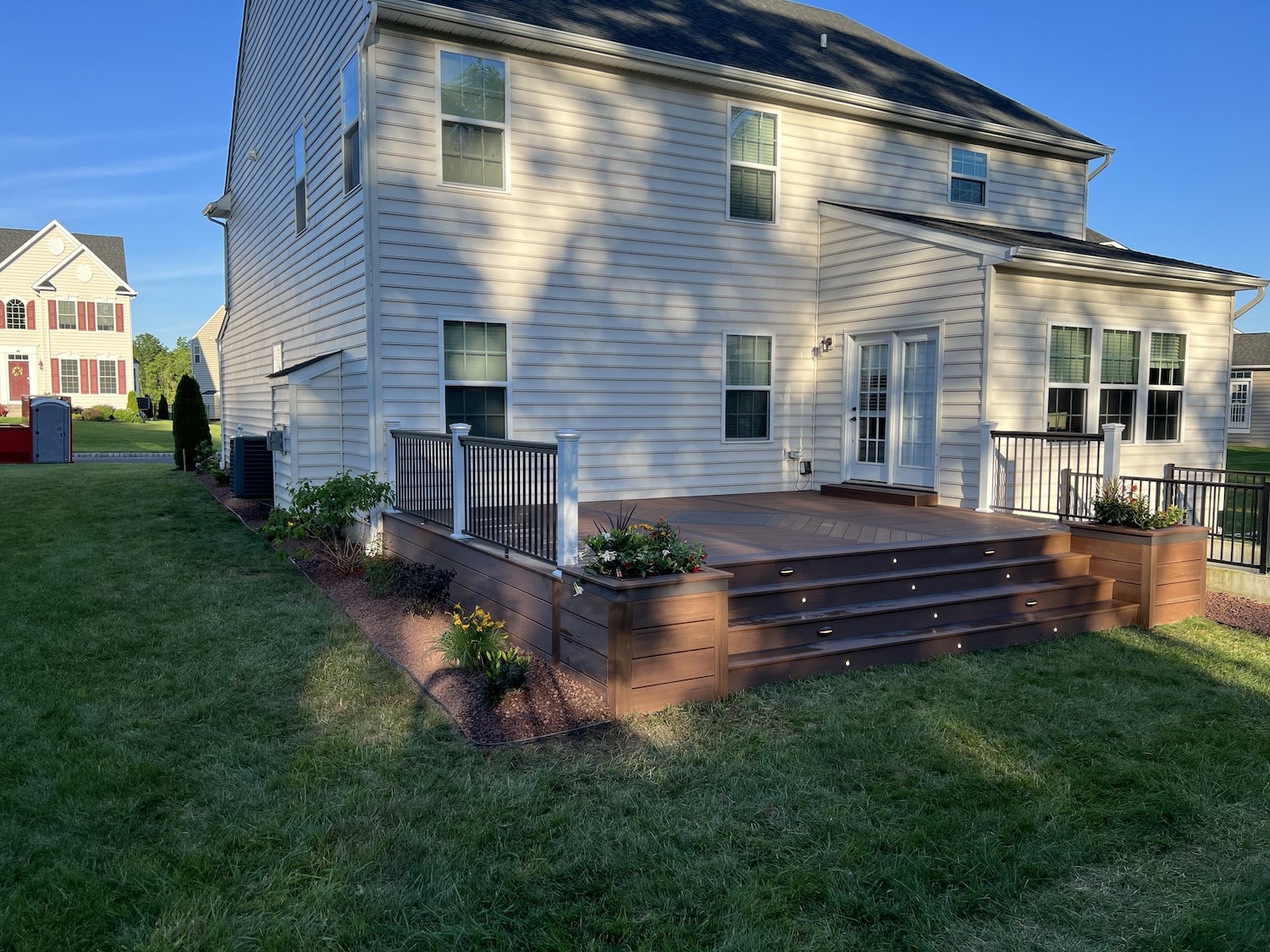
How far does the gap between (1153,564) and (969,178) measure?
711 centimetres

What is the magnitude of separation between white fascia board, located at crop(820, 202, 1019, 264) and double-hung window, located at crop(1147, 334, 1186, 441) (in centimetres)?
301

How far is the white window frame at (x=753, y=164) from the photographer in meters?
10.1

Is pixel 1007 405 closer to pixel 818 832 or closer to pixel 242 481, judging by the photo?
pixel 818 832

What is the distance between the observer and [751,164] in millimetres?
10289

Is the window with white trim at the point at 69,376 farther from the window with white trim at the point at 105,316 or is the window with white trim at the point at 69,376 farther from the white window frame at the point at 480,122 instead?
the white window frame at the point at 480,122

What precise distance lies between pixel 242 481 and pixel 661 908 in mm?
11668

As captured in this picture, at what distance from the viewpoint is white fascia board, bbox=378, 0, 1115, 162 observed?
812cm

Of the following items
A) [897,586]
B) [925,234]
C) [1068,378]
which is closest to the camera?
[897,586]

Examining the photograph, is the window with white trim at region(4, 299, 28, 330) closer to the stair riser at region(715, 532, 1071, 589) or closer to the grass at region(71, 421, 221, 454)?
the grass at region(71, 421, 221, 454)

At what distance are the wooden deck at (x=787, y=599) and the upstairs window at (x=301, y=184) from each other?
16.1 feet

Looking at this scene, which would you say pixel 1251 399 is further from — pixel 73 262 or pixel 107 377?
pixel 73 262

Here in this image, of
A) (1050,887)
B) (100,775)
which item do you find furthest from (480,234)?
(1050,887)

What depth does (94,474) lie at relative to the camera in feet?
54.1

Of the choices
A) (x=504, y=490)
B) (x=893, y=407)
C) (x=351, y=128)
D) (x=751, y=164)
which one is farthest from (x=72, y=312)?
(x=504, y=490)
